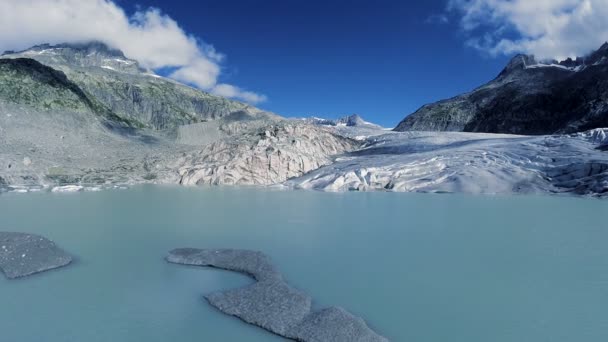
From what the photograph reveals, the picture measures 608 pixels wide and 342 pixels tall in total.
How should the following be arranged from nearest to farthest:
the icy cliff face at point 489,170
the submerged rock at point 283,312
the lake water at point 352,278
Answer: the submerged rock at point 283,312 → the lake water at point 352,278 → the icy cliff face at point 489,170

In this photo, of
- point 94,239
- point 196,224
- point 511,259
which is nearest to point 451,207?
point 511,259

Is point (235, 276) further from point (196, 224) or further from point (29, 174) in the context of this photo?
point (29, 174)

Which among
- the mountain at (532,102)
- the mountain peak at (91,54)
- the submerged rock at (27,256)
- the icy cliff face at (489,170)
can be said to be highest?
the mountain peak at (91,54)

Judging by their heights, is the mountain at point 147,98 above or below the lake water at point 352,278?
above

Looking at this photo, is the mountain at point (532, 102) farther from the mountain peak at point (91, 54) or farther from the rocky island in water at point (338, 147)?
the mountain peak at point (91, 54)

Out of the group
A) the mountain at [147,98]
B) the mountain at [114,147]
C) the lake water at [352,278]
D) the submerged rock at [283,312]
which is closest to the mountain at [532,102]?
the mountain at [114,147]

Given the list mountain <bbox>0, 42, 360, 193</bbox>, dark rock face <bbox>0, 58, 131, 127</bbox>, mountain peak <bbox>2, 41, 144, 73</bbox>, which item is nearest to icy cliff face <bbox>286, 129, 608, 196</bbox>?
mountain <bbox>0, 42, 360, 193</bbox>

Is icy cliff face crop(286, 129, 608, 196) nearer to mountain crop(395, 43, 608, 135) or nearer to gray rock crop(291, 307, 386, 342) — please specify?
gray rock crop(291, 307, 386, 342)
